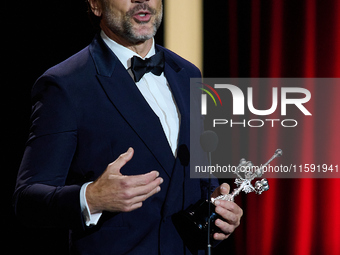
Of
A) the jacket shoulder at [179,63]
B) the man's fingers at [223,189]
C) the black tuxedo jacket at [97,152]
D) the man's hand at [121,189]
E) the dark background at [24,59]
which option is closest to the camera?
the man's hand at [121,189]

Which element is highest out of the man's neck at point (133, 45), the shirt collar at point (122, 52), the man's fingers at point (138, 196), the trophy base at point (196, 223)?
the man's neck at point (133, 45)

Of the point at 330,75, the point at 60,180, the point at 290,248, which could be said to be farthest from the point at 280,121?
the point at 60,180

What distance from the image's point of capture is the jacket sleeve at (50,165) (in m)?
1.19

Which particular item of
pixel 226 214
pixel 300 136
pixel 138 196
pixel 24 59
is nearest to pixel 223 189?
pixel 226 214

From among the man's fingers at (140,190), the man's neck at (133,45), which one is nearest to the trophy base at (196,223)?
the man's fingers at (140,190)

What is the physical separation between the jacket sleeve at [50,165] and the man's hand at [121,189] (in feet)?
0.22

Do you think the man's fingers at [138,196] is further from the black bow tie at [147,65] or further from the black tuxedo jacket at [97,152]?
the black bow tie at [147,65]

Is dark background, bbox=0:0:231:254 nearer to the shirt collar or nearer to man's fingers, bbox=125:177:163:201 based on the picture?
the shirt collar

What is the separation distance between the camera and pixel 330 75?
2.56m

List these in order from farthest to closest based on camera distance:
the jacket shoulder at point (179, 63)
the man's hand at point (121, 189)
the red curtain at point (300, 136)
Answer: the red curtain at point (300, 136), the jacket shoulder at point (179, 63), the man's hand at point (121, 189)

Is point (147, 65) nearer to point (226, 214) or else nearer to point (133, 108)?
point (133, 108)

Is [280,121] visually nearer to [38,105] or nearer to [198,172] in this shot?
[198,172]

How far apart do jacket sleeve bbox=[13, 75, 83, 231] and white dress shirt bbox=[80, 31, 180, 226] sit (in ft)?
0.95

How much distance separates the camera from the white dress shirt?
4.81 feet
